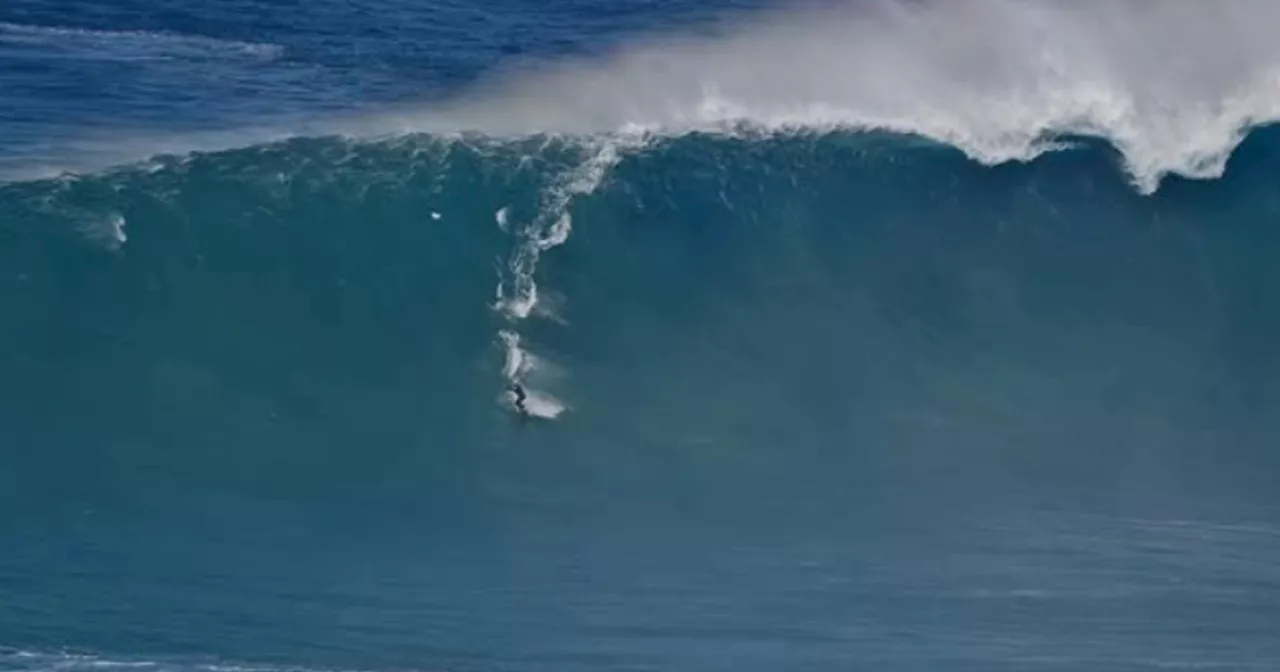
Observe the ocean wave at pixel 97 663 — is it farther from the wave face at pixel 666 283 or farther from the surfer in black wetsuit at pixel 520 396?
the surfer in black wetsuit at pixel 520 396

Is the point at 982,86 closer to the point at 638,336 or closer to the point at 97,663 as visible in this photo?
the point at 638,336

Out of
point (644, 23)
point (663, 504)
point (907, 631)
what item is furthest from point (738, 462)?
point (644, 23)

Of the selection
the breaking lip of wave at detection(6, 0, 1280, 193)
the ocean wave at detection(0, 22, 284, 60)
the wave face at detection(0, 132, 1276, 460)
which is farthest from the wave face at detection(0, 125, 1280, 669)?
the ocean wave at detection(0, 22, 284, 60)

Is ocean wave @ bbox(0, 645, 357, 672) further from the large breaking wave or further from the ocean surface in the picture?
the large breaking wave

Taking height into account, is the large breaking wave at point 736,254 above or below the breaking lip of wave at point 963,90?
below

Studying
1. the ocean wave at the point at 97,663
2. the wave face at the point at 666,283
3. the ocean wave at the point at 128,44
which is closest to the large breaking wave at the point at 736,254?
the wave face at the point at 666,283
